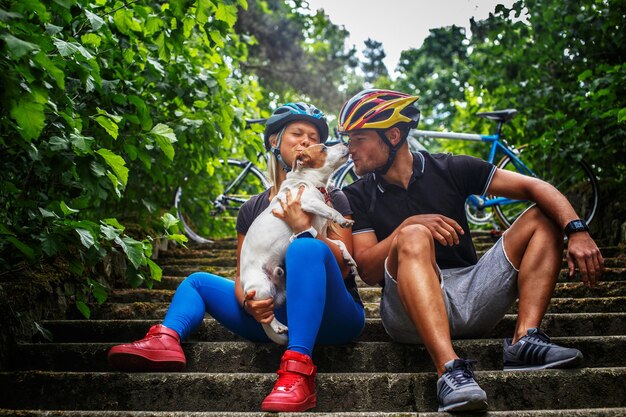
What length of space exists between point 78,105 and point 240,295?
1.36 meters

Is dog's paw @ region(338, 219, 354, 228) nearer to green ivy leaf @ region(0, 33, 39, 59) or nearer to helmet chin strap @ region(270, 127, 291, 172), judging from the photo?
helmet chin strap @ region(270, 127, 291, 172)

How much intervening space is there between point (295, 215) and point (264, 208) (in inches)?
15.7

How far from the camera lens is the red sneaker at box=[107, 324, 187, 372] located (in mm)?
2627

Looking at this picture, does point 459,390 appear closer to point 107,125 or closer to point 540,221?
point 540,221

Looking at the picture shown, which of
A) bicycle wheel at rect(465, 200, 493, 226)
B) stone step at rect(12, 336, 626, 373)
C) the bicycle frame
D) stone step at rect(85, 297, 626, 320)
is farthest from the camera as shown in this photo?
bicycle wheel at rect(465, 200, 493, 226)

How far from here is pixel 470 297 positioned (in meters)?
2.89

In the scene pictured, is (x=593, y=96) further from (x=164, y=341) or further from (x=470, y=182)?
(x=164, y=341)

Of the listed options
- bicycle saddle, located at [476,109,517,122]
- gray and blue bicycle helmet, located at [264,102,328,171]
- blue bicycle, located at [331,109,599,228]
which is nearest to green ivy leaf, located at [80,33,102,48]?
gray and blue bicycle helmet, located at [264,102,328,171]

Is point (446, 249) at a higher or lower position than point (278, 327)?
higher

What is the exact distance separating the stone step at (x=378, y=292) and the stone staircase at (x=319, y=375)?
0.29m

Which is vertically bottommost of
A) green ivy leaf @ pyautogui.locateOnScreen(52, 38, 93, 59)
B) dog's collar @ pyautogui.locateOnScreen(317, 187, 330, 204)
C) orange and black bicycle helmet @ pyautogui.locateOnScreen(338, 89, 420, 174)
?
dog's collar @ pyautogui.locateOnScreen(317, 187, 330, 204)

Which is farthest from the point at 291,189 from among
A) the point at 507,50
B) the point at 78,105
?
the point at 507,50

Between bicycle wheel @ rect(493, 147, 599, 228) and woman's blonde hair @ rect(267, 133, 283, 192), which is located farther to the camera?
bicycle wheel @ rect(493, 147, 599, 228)

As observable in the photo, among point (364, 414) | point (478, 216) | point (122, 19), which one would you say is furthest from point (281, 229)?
point (478, 216)
